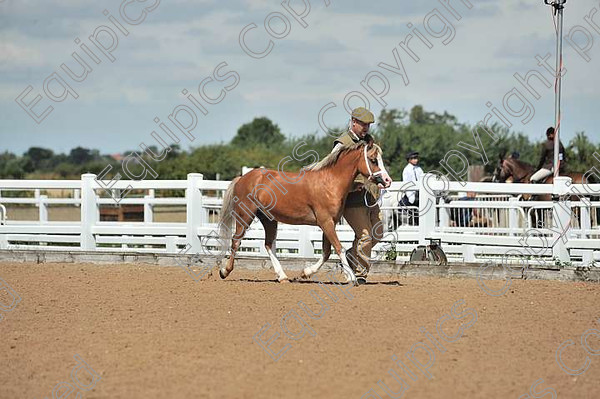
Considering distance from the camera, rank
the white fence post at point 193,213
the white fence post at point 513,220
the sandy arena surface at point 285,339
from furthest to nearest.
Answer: the white fence post at point 193,213 < the white fence post at point 513,220 < the sandy arena surface at point 285,339

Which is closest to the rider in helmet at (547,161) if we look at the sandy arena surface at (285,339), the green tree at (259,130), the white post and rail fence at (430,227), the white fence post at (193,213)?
the white post and rail fence at (430,227)

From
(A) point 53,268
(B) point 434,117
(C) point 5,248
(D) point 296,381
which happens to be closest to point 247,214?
(A) point 53,268

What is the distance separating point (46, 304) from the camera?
9.77 m

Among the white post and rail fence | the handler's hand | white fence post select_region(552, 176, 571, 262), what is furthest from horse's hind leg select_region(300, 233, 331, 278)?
white fence post select_region(552, 176, 571, 262)

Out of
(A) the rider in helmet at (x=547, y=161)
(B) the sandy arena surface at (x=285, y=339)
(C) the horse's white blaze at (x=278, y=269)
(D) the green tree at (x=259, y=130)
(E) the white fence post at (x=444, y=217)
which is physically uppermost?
(D) the green tree at (x=259, y=130)

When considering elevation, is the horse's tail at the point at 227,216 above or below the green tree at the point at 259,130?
below

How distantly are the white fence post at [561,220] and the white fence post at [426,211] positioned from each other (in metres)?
1.92

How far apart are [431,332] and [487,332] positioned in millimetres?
555

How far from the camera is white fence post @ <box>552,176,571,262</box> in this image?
12445 mm

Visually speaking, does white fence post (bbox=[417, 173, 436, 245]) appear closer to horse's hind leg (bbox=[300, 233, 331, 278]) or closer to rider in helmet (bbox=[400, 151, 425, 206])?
rider in helmet (bbox=[400, 151, 425, 206])

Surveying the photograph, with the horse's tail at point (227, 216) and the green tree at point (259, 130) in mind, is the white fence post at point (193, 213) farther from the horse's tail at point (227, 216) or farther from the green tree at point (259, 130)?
the green tree at point (259, 130)

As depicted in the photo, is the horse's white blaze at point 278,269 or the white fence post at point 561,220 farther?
the white fence post at point 561,220

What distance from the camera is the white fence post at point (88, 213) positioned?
1589 centimetres

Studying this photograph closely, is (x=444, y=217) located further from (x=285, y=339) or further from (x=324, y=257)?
(x=285, y=339)
